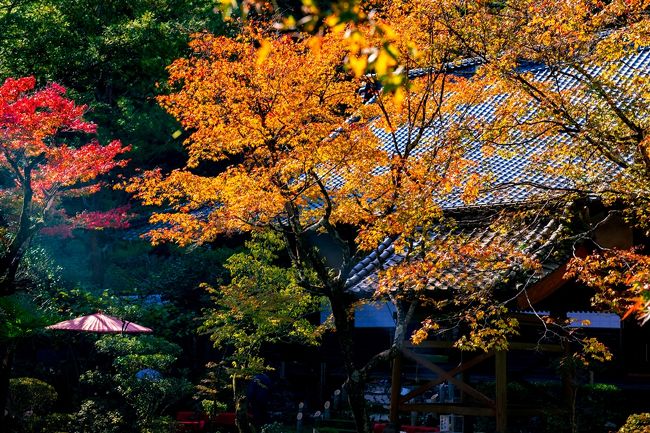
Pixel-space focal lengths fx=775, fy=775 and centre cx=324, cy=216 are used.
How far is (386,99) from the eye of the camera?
1066 cm

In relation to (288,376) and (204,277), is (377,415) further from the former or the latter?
(204,277)

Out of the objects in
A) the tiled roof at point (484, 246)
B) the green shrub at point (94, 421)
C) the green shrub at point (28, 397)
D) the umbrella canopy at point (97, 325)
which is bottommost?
the green shrub at point (94, 421)

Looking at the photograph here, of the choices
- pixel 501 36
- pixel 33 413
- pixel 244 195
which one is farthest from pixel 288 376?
pixel 501 36

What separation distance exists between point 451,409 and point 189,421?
5.94 m

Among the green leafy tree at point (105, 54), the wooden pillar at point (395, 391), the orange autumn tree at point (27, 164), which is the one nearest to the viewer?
the wooden pillar at point (395, 391)

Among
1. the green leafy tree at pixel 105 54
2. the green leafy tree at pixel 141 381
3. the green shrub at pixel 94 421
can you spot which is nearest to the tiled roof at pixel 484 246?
the green leafy tree at pixel 141 381

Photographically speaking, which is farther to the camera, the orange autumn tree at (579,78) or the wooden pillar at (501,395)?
the wooden pillar at (501,395)

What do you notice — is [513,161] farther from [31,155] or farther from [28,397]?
[28,397]

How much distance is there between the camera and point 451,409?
12.2 meters

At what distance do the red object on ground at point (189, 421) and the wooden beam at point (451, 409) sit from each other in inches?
182

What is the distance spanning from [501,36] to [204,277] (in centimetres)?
1196

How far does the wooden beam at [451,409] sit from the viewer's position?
12.0 m

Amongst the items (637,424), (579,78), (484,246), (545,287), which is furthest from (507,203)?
(637,424)

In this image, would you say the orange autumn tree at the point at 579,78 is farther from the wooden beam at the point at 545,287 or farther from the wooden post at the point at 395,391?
the wooden post at the point at 395,391
